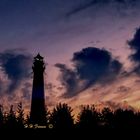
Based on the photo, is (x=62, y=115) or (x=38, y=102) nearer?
(x=38, y=102)

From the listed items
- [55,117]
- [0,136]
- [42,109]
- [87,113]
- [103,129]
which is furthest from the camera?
[87,113]

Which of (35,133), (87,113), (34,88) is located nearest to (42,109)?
(34,88)

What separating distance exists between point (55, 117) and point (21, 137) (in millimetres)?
43675

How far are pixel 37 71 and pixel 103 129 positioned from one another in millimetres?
22173

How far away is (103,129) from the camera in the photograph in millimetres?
38094

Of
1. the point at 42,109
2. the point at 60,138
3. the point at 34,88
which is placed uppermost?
the point at 34,88

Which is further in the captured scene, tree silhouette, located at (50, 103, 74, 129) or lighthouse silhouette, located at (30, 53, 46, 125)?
tree silhouette, located at (50, 103, 74, 129)

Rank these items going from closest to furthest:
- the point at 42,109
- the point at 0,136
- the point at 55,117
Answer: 1. the point at 0,136
2. the point at 42,109
3. the point at 55,117

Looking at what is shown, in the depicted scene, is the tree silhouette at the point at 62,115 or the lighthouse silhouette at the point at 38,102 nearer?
the lighthouse silhouette at the point at 38,102

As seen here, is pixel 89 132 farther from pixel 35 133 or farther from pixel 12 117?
pixel 12 117

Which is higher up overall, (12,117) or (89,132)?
(12,117)

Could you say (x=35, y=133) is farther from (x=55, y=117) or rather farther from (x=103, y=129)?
(x=55, y=117)

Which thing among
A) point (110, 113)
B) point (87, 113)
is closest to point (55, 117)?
point (87, 113)

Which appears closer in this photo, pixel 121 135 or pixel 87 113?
pixel 121 135
